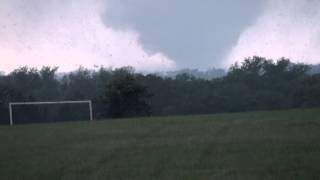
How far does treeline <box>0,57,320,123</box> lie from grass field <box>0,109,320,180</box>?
2370cm

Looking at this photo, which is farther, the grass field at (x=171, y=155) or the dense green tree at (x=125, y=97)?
the dense green tree at (x=125, y=97)

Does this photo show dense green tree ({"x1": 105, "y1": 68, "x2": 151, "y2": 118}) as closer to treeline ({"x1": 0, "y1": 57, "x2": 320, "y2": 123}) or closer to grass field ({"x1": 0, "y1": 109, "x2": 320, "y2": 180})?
treeline ({"x1": 0, "y1": 57, "x2": 320, "y2": 123})

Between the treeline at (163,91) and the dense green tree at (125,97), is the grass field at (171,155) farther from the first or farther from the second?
the treeline at (163,91)

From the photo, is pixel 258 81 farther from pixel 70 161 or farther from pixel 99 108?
pixel 70 161

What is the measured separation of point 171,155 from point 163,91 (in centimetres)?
4883

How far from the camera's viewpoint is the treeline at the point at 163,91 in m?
44.3

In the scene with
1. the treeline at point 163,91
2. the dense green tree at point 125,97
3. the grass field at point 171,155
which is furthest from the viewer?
the treeline at point 163,91

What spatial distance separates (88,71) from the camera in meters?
93.0

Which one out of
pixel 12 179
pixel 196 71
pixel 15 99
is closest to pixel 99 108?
pixel 15 99

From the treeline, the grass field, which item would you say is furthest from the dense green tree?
the grass field

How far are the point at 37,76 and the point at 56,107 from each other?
110 ft

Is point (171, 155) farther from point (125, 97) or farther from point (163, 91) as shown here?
point (163, 91)

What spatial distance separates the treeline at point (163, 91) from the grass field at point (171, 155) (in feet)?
77.8

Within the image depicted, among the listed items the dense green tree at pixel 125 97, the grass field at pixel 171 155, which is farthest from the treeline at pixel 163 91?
the grass field at pixel 171 155
